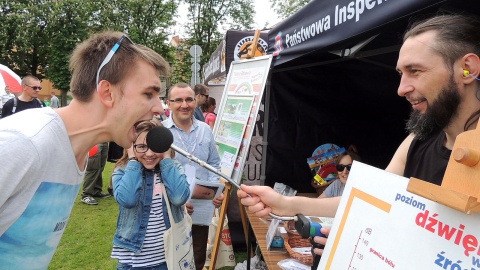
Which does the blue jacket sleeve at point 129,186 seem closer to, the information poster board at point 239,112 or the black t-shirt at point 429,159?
the information poster board at point 239,112

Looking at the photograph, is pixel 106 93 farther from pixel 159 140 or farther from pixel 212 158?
pixel 212 158

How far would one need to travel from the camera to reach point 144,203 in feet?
7.52

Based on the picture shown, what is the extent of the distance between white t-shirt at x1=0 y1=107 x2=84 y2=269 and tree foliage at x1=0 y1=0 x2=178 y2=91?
85.0ft

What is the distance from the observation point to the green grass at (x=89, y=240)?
13.3 ft

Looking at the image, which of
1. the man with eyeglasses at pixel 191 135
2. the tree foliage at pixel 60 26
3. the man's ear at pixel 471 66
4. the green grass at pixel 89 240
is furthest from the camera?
the tree foliage at pixel 60 26

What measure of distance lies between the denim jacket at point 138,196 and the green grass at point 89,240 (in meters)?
2.01

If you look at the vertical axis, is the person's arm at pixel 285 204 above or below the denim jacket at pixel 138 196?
above

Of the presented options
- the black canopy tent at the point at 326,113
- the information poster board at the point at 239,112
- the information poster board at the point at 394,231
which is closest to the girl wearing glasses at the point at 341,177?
the black canopy tent at the point at 326,113

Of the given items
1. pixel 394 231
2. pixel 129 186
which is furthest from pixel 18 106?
pixel 394 231

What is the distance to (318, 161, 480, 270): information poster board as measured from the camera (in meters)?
0.75

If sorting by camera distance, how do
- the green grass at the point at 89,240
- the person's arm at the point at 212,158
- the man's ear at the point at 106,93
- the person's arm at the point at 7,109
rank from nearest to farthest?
the man's ear at the point at 106,93 → the person's arm at the point at 212,158 → the green grass at the point at 89,240 → the person's arm at the point at 7,109

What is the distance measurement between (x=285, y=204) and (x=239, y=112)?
180cm

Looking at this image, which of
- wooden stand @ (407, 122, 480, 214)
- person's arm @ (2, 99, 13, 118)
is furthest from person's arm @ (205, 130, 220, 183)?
person's arm @ (2, 99, 13, 118)

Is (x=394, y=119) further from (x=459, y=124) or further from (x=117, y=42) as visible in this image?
(x=117, y=42)
